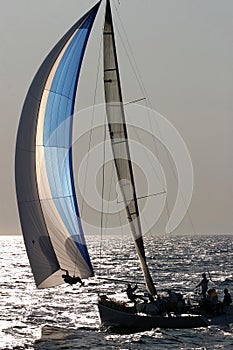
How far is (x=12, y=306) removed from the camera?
4091cm

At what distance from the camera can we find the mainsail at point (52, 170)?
27.7 metres

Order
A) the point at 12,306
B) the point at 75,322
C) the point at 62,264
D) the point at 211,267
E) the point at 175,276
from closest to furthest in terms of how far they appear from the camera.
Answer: the point at 62,264, the point at 75,322, the point at 12,306, the point at 175,276, the point at 211,267

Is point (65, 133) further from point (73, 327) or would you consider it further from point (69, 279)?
point (73, 327)

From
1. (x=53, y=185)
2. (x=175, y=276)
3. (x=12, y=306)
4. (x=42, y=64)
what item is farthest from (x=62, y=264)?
(x=175, y=276)

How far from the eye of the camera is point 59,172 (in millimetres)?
28812

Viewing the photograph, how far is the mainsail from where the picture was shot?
90.9 ft

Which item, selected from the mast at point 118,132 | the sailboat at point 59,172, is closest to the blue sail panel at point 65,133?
the sailboat at point 59,172

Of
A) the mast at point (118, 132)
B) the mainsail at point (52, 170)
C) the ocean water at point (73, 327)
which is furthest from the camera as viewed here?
the mast at point (118, 132)

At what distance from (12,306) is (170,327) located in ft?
45.4

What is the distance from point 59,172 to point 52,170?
0.32 m

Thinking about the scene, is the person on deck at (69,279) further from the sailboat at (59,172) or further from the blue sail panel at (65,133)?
the blue sail panel at (65,133)

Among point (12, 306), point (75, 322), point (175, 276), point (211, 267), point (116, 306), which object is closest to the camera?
point (116, 306)

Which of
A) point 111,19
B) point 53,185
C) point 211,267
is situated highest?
point 111,19

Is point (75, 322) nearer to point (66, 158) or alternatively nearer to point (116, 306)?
point (116, 306)
